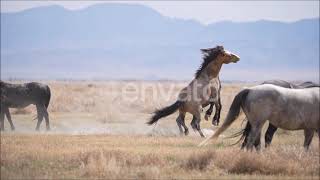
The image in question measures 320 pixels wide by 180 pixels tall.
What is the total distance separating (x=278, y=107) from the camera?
12609 millimetres

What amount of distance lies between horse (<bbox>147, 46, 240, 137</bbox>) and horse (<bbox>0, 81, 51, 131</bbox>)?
512cm

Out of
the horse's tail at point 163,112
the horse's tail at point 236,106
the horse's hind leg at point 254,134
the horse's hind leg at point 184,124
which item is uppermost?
the horse's tail at point 236,106

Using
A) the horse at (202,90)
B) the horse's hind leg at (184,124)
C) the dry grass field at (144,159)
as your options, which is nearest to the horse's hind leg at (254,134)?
the dry grass field at (144,159)

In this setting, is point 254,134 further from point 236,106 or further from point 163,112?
point 163,112

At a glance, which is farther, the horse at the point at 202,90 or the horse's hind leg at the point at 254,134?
the horse at the point at 202,90

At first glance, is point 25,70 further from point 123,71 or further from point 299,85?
point 299,85

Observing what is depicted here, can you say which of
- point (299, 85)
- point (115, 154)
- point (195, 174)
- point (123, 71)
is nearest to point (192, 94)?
point (299, 85)

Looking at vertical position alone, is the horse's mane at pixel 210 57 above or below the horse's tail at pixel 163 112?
above

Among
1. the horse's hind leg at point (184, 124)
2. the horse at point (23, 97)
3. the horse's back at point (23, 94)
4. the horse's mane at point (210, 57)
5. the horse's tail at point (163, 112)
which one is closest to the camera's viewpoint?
the horse's tail at point (163, 112)

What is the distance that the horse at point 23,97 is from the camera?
20.1 metres

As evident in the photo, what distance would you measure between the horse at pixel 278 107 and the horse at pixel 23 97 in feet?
31.0

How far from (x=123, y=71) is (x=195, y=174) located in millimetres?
179312

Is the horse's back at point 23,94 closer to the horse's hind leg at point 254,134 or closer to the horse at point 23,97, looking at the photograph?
the horse at point 23,97

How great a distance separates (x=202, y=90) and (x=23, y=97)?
671cm
